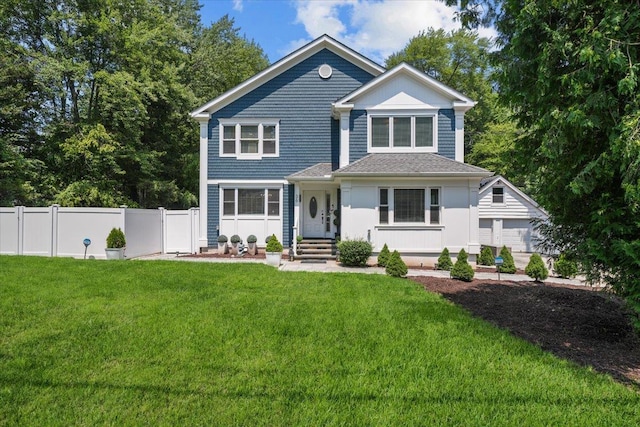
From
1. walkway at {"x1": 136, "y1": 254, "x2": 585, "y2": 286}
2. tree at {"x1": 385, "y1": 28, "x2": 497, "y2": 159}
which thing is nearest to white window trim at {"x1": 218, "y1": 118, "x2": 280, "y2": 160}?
walkway at {"x1": 136, "y1": 254, "x2": 585, "y2": 286}

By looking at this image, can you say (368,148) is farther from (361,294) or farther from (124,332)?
(124,332)

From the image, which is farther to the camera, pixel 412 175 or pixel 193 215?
pixel 193 215

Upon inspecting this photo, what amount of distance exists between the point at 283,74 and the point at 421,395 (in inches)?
544

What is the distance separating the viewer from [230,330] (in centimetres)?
468

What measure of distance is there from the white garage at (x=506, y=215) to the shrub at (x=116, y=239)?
16698 mm

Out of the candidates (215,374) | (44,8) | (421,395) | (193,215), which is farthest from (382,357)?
(44,8)

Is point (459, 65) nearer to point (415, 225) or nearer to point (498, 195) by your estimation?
point (498, 195)

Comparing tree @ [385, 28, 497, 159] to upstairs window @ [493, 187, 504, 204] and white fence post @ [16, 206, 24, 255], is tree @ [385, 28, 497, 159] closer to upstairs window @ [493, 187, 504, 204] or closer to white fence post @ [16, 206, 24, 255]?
upstairs window @ [493, 187, 504, 204]

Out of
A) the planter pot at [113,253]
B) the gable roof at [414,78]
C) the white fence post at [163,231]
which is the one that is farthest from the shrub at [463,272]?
the white fence post at [163,231]

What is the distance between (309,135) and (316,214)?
11.1ft

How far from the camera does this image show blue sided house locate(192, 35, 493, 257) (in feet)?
43.2

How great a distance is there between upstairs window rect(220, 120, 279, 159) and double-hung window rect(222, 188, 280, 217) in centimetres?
148

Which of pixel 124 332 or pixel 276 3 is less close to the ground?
pixel 276 3

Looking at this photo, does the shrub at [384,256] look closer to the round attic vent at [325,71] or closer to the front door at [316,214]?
the front door at [316,214]
